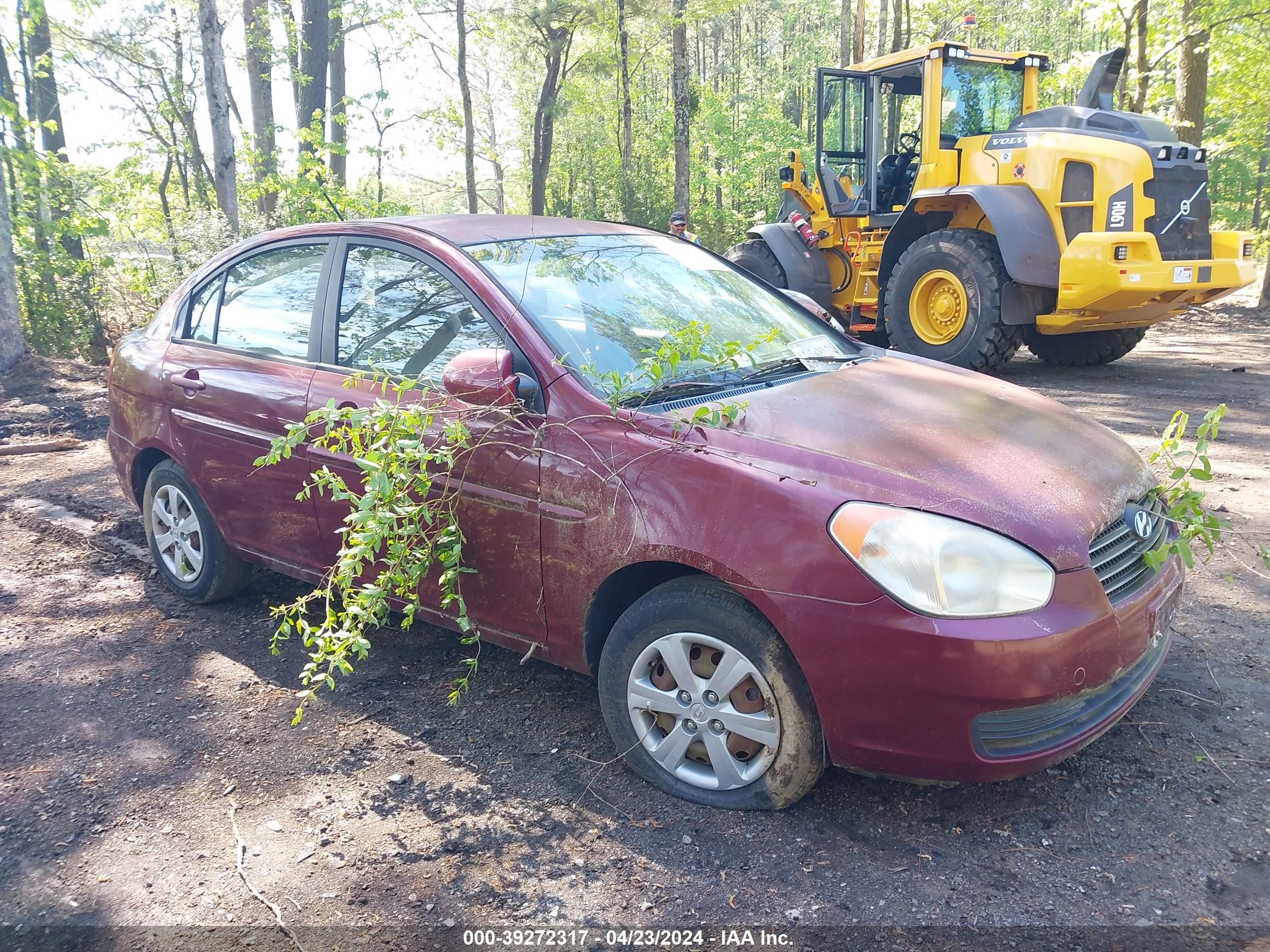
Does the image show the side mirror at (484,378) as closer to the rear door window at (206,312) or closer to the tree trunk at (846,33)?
the rear door window at (206,312)

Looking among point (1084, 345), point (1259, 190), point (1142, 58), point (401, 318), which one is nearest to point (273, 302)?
point (401, 318)

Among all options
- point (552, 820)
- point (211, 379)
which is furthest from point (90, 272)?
point (552, 820)

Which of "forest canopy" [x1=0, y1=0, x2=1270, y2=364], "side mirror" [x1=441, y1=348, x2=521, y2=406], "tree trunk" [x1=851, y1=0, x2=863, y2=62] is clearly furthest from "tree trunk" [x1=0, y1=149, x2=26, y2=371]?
"tree trunk" [x1=851, y1=0, x2=863, y2=62]

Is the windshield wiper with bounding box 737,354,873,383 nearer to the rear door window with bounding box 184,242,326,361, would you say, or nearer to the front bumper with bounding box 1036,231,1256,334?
the rear door window with bounding box 184,242,326,361

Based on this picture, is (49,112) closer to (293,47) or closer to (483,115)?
(293,47)

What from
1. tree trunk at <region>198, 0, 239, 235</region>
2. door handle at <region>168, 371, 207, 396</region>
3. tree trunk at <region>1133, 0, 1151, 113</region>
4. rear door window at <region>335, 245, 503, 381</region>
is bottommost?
door handle at <region>168, 371, 207, 396</region>

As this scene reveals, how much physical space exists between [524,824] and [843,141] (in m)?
9.13

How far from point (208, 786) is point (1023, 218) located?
26.4 feet

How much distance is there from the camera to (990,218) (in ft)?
28.3

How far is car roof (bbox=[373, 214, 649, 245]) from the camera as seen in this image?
3.72 meters

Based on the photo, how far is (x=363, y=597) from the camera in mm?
3146

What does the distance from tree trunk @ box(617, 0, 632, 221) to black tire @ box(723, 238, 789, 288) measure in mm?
12952

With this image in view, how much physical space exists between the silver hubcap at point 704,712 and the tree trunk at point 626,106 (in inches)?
853

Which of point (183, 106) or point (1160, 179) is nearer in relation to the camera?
point (1160, 179)
